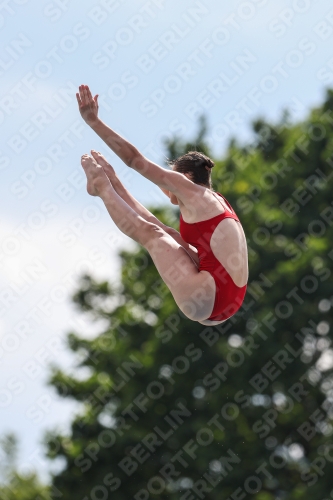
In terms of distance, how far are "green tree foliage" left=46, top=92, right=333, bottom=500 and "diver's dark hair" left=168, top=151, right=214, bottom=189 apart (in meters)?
9.12

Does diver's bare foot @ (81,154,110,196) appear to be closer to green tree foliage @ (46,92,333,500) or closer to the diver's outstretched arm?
the diver's outstretched arm

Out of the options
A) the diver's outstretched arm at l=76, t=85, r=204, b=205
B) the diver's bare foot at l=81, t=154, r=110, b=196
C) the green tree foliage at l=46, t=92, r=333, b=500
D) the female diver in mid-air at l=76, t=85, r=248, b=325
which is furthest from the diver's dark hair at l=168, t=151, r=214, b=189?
the green tree foliage at l=46, t=92, r=333, b=500

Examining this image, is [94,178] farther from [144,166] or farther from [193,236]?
[193,236]

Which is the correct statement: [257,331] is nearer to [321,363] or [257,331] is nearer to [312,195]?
[321,363]

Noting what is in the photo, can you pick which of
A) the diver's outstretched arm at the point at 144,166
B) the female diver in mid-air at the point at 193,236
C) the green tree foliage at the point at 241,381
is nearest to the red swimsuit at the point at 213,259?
the female diver in mid-air at the point at 193,236

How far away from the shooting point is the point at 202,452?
14758 millimetres

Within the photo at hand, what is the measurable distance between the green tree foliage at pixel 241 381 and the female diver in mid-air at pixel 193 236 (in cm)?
900

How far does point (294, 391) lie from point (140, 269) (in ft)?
16.1

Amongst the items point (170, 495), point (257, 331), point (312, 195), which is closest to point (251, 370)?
point (257, 331)

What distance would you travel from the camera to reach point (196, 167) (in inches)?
238

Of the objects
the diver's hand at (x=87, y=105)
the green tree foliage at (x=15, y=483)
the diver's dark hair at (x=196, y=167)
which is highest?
the diver's hand at (x=87, y=105)

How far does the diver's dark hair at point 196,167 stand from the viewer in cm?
604

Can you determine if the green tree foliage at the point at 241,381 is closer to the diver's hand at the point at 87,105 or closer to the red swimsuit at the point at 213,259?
the red swimsuit at the point at 213,259

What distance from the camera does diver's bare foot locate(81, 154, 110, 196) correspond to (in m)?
6.17
